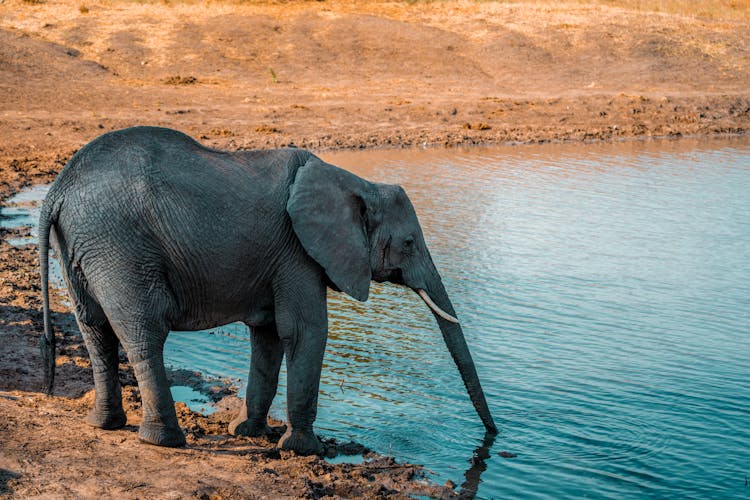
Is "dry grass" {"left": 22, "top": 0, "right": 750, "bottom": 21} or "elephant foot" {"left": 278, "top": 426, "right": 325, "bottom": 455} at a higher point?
"dry grass" {"left": 22, "top": 0, "right": 750, "bottom": 21}

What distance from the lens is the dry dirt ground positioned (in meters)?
22.5

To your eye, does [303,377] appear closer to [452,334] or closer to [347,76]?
[452,334]

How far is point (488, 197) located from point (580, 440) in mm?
10526

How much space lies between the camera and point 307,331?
696 centimetres

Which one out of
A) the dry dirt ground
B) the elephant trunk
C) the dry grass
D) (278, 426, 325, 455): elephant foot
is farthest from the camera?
the dry grass

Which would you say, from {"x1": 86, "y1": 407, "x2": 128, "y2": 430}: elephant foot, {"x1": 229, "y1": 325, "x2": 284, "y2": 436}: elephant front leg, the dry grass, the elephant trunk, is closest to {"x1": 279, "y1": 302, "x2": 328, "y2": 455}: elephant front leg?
{"x1": 229, "y1": 325, "x2": 284, "y2": 436}: elephant front leg

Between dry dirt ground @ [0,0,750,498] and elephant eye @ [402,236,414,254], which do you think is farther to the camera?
dry dirt ground @ [0,0,750,498]

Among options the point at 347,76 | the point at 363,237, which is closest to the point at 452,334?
the point at 363,237

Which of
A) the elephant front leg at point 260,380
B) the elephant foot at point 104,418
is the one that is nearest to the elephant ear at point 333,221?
the elephant front leg at point 260,380

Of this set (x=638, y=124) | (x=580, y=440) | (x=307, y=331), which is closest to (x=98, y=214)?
(x=307, y=331)

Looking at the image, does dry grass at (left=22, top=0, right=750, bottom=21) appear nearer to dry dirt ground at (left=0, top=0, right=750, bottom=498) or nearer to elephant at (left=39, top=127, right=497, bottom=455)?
dry dirt ground at (left=0, top=0, right=750, bottom=498)

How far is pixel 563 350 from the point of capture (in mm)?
10281

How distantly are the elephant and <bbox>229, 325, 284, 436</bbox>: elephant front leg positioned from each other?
0.04 ft

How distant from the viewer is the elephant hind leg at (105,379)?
22.6 feet
